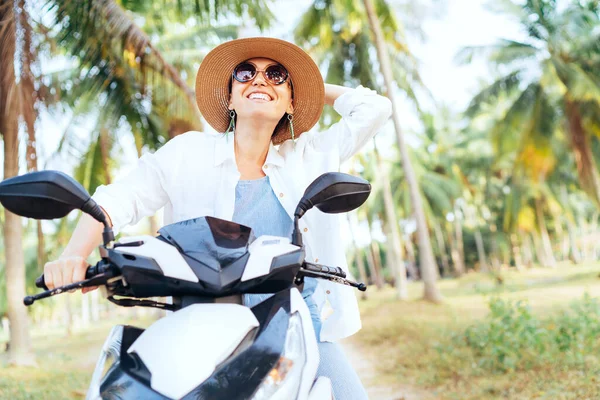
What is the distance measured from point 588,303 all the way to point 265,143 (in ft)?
18.2

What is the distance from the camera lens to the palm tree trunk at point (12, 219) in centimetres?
684

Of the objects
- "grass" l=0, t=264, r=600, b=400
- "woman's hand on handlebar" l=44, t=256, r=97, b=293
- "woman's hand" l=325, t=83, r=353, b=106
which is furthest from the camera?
"grass" l=0, t=264, r=600, b=400

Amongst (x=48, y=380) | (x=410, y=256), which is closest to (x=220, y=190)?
(x=48, y=380)

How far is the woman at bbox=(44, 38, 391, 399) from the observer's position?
1770 millimetres

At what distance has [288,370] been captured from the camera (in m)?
1.13

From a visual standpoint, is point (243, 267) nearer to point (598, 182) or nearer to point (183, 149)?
point (183, 149)

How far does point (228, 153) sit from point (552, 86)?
16755 millimetres

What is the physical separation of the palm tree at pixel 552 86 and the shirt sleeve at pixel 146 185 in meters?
16.6

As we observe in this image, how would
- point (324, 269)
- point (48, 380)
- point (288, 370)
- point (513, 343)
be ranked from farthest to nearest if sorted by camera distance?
point (48, 380)
point (513, 343)
point (324, 269)
point (288, 370)

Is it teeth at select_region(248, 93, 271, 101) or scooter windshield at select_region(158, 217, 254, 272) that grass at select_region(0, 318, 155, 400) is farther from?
scooter windshield at select_region(158, 217, 254, 272)

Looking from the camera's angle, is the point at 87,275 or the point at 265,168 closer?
the point at 87,275

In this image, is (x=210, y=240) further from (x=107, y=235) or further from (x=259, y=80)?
(x=259, y=80)

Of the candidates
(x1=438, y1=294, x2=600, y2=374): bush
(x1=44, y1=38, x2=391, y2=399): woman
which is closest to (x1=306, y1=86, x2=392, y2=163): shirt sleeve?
(x1=44, y1=38, x2=391, y2=399): woman

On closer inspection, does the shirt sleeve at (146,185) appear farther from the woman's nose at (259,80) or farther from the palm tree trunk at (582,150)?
the palm tree trunk at (582,150)
